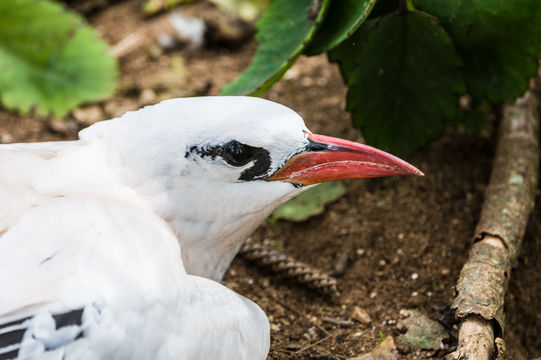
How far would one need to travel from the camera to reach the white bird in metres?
1.57

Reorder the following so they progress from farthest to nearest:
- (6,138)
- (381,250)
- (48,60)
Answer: (48,60) < (6,138) < (381,250)

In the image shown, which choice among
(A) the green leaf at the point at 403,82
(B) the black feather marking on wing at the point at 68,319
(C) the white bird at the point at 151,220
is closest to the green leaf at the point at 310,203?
(A) the green leaf at the point at 403,82

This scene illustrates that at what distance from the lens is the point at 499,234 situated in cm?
235

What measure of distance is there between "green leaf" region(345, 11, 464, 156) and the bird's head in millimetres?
593

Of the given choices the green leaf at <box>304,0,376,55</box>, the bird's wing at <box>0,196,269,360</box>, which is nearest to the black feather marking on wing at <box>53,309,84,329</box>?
the bird's wing at <box>0,196,269,360</box>

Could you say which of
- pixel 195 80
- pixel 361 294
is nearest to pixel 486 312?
pixel 361 294

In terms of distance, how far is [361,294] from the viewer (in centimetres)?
250

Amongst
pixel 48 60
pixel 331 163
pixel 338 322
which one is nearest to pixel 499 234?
pixel 338 322

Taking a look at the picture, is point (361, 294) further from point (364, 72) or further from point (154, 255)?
point (154, 255)

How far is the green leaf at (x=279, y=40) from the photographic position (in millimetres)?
2404

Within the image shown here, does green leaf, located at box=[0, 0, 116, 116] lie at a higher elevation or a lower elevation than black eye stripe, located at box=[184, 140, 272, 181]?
lower

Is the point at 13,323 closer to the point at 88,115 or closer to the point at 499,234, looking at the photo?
the point at 499,234

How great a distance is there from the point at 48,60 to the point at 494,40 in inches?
A: 113

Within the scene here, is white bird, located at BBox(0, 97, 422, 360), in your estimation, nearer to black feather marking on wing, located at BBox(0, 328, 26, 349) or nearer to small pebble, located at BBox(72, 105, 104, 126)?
black feather marking on wing, located at BBox(0, 328, 26, 349)
